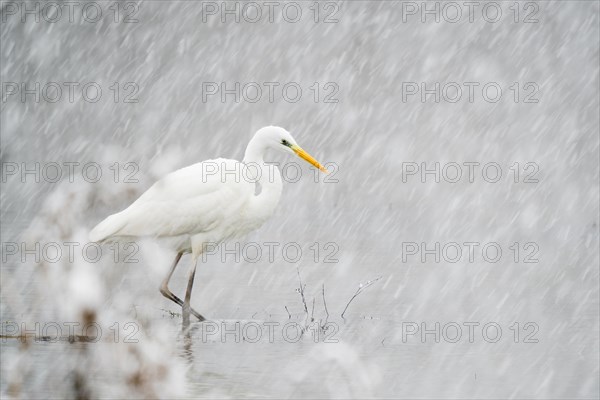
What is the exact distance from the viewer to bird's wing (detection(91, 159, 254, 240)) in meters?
8.05

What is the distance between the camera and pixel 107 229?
26.0 feet

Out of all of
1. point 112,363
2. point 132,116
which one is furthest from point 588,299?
point 132,116

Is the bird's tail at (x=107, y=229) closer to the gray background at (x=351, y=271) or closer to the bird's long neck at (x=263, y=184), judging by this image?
the gray background at (x=351, y=271)

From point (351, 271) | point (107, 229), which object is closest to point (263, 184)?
point (107, 229)

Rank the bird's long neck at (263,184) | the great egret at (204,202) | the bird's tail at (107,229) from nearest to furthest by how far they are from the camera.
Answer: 1. the bird's tail at (107,229)
2. the great egret at (204,202)
3. the bird's long neck at (263,184)

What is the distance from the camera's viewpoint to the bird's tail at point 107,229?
7922mm

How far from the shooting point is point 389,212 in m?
24.2

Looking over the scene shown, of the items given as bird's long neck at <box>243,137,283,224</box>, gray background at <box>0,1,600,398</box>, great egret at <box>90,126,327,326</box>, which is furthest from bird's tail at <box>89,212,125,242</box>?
bird's long neck at <box>243,137,283,224</box>

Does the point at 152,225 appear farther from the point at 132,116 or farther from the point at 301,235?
the point at 132,116

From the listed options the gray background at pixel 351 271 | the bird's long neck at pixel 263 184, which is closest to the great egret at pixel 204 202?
the bird's long neck at pixel 263 184

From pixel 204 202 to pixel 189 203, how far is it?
0.11 metres

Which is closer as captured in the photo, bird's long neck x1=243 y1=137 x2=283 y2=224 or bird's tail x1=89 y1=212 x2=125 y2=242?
bird's tail x1=89 y1=212 x2=125 y2=242

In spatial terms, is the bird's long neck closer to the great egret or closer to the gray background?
the great egret

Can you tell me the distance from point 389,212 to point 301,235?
283 inches
